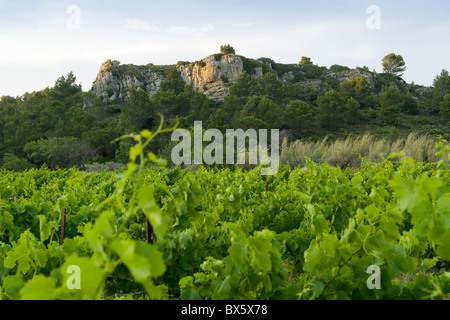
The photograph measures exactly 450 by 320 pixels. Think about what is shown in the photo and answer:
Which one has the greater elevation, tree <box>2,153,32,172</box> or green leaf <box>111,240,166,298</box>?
green leaf <box>111,240,166,298</box>

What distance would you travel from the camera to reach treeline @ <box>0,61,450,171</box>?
2114 cm

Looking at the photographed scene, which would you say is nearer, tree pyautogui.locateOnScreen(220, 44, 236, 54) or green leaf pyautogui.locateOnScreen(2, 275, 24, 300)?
green leaf pyautogui.locateOnScreen(2, 275, 24, 300)

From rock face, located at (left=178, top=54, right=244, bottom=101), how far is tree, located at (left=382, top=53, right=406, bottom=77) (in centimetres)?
2592

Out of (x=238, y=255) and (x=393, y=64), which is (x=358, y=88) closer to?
(x=393, y=64)

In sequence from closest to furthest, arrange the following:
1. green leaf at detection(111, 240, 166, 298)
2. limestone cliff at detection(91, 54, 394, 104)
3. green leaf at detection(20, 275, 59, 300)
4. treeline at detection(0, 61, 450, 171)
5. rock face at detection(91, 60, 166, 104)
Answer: green leaf at detection(111, 240, 166, 298) < green leaf at detection(20, 275, 59, 300) < treeline at detection(0, 61, 450, 171) < limestone cliff at detection(91, 54, 394, 104) < rock face at detection(91, 60, 166, 104)

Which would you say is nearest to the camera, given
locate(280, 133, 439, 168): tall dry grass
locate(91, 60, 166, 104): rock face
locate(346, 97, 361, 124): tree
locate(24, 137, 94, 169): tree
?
locate(280, 133, 439, 168): tall dry grass

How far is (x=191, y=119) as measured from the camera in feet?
84.9

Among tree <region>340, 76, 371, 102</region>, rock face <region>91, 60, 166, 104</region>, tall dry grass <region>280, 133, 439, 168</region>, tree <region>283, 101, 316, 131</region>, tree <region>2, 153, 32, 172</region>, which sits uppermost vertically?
rock face <region>91, 60, 166, 104</region>

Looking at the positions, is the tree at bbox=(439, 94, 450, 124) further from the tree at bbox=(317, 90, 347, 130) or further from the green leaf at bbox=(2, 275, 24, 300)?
the green leaf at bbox=(2, 275, 24, 300)

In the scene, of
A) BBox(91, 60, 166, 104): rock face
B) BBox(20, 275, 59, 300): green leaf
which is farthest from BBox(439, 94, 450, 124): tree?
BBox(20, 275, 59, 300): green leaf

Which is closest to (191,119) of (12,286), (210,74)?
(210,74)

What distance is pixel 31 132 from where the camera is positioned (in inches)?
994
